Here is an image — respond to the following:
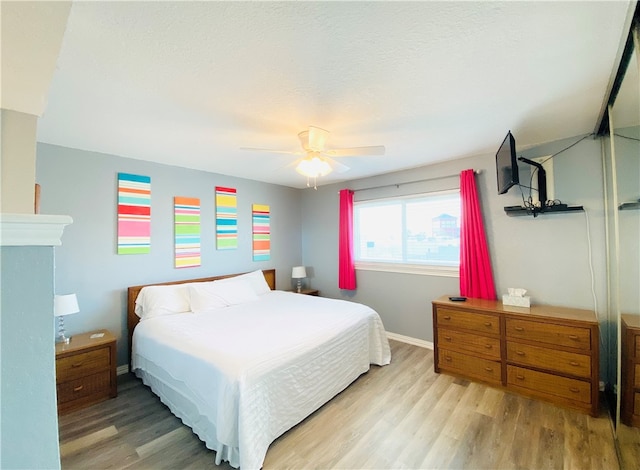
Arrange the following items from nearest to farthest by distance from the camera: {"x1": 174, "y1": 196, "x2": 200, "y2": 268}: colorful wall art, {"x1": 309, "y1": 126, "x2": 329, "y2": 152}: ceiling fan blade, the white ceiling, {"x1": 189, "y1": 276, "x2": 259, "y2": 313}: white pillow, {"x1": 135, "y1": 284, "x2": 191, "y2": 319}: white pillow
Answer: the white ceiling → {"x1": 309, "y1": 126, "x2": 329, "y2": 152}: ceiling fan blade → {"x1": 135, "y1": 284, "x2": 191, "y2": 319}: white pillow → {"x1": 189, "y1": 276, "x2": 259, "y2": 313}: white pillow → {"x1": 174, "y1": 196, "x2": 200, "y2": 268}: colorful wall art

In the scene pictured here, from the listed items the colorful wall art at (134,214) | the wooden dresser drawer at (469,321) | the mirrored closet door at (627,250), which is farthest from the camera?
the colorful wall art at (134,214)

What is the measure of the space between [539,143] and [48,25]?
3.72 metres

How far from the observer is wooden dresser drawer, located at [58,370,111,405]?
90.0 inches

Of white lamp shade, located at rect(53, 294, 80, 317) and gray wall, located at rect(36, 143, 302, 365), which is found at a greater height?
gray wall, located at rect(36, 143, 302, 365)

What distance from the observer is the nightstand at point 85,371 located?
89.9 inches

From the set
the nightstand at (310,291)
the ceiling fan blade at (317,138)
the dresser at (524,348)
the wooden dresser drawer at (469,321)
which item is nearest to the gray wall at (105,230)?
the nightstand at (310,291)

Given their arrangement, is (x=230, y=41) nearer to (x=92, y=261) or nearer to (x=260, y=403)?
(x=260, y=403)

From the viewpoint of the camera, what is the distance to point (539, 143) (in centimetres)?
281

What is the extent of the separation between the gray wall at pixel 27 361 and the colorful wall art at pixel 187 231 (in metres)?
3.00

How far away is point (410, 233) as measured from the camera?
3832 millimetres

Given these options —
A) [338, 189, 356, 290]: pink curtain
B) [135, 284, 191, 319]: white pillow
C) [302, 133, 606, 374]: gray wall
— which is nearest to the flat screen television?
[302, 133, 606, 374]: gray wall

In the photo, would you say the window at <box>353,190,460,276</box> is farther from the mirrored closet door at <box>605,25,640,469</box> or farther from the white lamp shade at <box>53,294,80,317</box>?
the white lamp shade at <box>53,294,80,317</box>

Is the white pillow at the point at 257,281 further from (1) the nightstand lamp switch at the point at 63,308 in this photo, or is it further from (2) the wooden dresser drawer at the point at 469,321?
(2) the wooden dresser drawer at the point at 469,321

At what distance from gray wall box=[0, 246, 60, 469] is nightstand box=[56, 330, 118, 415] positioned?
2.20 meters
